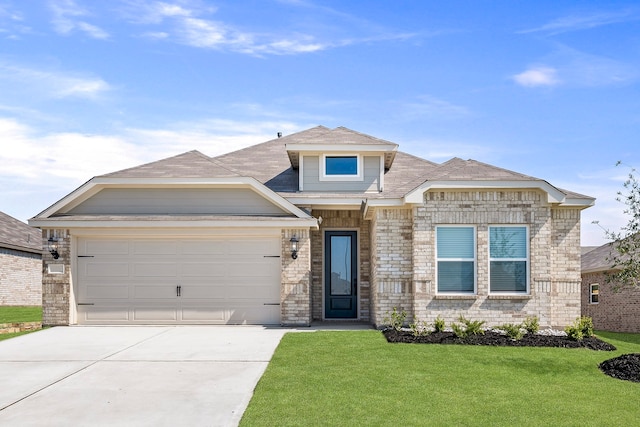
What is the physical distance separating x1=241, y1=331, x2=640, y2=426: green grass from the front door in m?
5.14

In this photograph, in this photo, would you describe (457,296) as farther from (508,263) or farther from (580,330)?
(580,330)

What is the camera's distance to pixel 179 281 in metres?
15.6

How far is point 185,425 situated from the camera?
714cm

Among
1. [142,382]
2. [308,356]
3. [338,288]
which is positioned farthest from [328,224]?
[142,382]

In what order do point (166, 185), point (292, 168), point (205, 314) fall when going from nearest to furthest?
point (205, 314), point (166, 185), point (292, 168)

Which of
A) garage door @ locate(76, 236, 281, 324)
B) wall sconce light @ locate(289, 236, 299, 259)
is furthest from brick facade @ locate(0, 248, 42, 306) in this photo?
wall sconce light @ locate(289, 236, 299, 259)

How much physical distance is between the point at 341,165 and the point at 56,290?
8161mm

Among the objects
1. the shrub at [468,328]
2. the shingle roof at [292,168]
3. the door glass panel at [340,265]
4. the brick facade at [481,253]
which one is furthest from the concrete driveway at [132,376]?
the shingle roof at [292,168]

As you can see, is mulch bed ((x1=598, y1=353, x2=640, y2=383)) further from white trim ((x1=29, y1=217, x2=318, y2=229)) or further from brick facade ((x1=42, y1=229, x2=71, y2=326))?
brick facade ((x1=42, y1=229, x2=71, y2=326))

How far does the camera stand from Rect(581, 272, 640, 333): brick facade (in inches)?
977

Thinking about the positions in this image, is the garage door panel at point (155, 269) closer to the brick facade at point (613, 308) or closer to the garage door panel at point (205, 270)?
the garage door panel at point (205, 270)

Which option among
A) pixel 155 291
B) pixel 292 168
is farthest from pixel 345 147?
pixel 155 291

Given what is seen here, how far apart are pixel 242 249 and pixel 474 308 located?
19.1 ft

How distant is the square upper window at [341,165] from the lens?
17.5 meters
